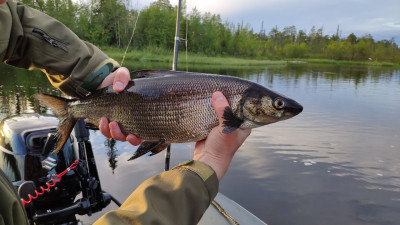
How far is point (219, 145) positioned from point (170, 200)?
2.07 ft

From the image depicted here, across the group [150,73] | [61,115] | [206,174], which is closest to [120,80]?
[150,73]

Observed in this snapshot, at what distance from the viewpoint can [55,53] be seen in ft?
7.94

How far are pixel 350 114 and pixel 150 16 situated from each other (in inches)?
2000

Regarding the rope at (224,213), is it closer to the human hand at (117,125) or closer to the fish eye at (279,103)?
the human hand at (117,125)

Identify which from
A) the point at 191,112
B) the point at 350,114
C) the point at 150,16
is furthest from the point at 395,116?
the point at 150,16

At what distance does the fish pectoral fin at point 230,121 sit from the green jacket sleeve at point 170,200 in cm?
43

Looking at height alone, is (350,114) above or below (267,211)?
above

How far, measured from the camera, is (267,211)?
6.28m

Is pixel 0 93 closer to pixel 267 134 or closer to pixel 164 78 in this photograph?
pixel 267 134

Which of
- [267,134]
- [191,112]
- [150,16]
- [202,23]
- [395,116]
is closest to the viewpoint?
[191,112]

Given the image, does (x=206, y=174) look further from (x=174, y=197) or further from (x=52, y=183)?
(x=52, y=183)

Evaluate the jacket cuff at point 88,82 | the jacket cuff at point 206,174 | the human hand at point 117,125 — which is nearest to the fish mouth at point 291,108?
the jacket cuff at point 206,174

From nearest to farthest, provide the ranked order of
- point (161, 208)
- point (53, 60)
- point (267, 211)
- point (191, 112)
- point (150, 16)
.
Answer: point (161, 208) < point (191, 112) < point (53, 60) < point (267, 211) < point (150, 16)

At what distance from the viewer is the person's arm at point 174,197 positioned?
4.41ft
